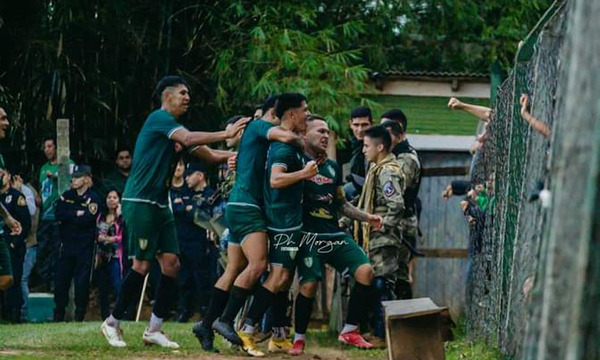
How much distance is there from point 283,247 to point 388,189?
1.91 meters

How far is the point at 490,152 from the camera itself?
1238 cm

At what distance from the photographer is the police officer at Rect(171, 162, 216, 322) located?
57.3ft

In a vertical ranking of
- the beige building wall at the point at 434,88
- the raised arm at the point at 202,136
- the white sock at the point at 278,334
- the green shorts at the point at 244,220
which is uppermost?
the beige building wall at the point at 434,88

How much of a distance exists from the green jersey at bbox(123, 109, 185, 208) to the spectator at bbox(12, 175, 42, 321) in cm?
709

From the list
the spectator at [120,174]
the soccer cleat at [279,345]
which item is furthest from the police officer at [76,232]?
the soccer cleat at [279,345]

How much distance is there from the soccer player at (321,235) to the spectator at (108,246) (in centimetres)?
683

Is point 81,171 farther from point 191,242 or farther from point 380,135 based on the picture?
point 380,135

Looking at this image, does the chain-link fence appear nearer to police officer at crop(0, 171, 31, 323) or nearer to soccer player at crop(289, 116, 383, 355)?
soccer player at crop(289, 116, 383, 355)

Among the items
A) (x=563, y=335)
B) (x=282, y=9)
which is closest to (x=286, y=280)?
(x=563, y=335)

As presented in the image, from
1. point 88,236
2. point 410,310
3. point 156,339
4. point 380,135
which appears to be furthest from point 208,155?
point 88,236

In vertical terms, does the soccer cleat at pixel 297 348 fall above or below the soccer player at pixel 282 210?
below

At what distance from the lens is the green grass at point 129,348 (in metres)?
10.7

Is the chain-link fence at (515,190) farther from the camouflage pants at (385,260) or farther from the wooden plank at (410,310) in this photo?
the camouflage pants at (385,260)

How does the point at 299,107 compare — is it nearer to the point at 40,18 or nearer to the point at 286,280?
the point at 286,280
